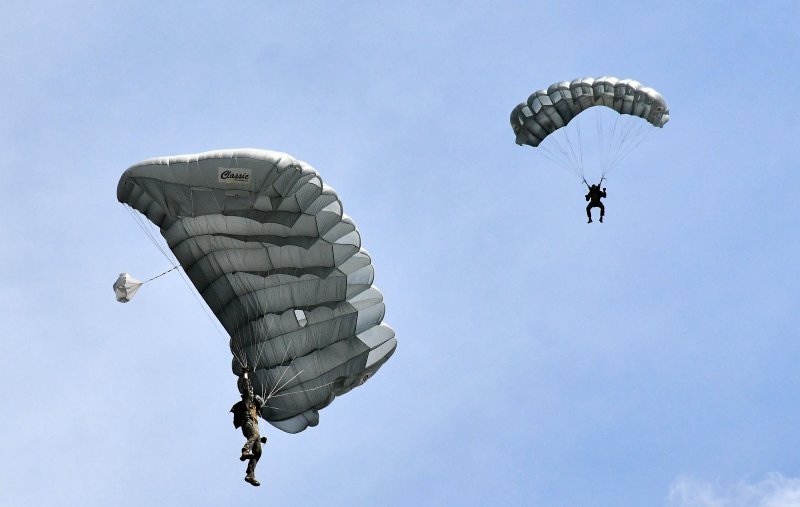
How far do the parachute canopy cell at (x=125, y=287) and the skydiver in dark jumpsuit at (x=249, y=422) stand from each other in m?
2.80

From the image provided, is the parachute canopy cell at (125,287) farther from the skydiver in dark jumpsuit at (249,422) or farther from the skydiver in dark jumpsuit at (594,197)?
the skydiver in dark jumpsuit at (594,197)

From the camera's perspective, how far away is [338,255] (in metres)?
35.9

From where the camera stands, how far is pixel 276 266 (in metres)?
36.4

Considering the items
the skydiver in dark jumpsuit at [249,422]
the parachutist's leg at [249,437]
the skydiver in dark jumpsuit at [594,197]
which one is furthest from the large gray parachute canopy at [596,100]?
the parachutist's leg at [249,437]

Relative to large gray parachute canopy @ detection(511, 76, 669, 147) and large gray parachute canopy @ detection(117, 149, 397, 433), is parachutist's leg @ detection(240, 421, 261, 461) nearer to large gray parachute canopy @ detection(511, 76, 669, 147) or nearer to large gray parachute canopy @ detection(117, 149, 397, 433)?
large gray parachute canopy @ detection(117, 149, 397, 433)

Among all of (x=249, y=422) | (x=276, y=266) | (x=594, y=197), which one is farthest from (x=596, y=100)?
(x=249, y=422)

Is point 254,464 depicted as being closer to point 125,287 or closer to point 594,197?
point 125,287

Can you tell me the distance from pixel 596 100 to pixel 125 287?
40.3ft

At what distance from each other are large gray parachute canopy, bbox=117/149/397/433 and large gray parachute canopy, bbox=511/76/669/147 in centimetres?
720

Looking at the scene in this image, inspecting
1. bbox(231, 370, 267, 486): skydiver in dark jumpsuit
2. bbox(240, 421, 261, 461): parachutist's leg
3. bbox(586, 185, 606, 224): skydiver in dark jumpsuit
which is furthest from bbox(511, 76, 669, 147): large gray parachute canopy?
bbox(240, 421, 261, 461): parachutist's leg

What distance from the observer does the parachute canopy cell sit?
1395 inches

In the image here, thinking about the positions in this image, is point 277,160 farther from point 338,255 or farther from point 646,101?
point 646,101

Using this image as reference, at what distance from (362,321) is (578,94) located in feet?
27.1

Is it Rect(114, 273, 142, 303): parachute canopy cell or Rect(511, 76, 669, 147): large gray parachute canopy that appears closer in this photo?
Rect(114, 273, 142, 303): parachute canopy cell
